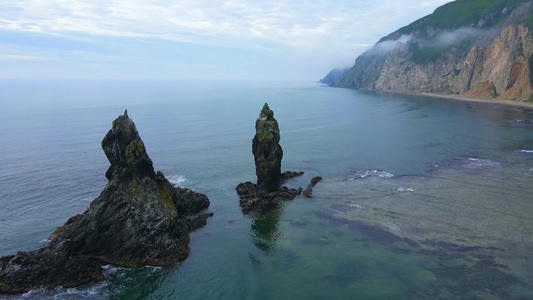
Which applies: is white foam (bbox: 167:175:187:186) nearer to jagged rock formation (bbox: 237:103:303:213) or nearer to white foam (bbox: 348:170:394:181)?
jagged rock formation (bbox: 237:103:303:213)

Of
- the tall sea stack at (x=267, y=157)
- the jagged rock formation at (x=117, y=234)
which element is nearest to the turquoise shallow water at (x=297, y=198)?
the jagged rock formation at (x=117, y=234)

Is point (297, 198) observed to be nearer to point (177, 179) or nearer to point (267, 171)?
point (267, 171)

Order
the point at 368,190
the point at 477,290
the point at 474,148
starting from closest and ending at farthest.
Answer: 1. the point at 477,290
2. the point at 368,190
3. the point at 474,148

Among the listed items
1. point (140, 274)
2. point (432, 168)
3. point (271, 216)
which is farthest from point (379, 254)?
point (432, 168)

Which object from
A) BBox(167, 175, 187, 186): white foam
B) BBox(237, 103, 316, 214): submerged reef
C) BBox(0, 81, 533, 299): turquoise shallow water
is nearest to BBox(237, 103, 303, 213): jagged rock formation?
BBox(237, 103, 316, 214): submerged reef

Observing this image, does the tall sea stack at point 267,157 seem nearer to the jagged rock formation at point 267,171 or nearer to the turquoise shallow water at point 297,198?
the jagged rock formation at point 267,171

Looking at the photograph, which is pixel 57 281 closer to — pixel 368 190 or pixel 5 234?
pixel 5 234
